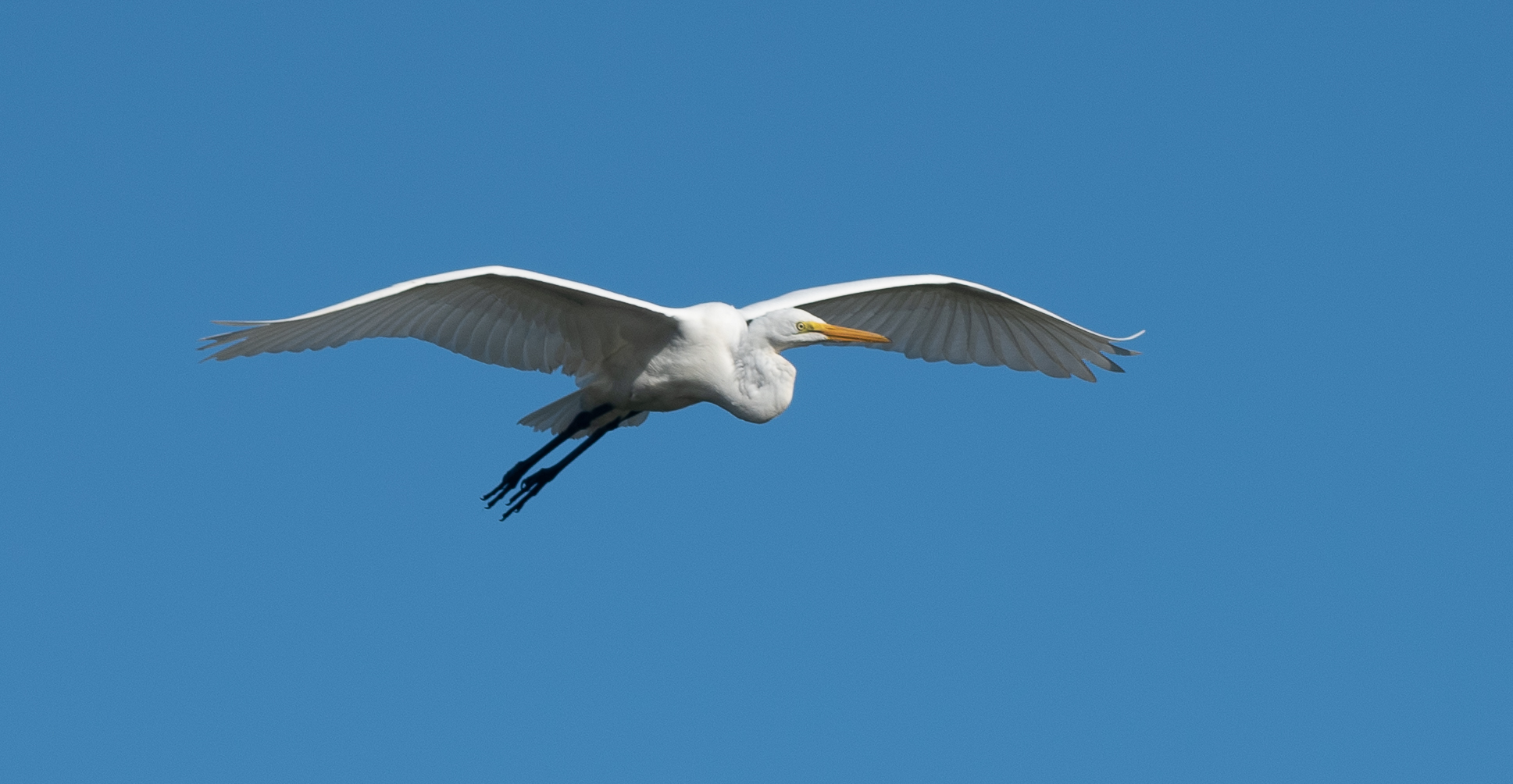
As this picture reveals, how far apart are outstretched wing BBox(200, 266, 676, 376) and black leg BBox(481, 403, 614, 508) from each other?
38 cm

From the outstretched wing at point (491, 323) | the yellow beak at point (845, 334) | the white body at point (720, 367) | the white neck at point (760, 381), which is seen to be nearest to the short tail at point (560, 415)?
the outstretched wing at point (491, 323)

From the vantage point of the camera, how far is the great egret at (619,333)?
30.3ft

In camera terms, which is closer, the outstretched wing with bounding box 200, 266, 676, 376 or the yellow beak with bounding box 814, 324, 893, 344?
the outstretched wing with bounding box 200, 266, 676, 376

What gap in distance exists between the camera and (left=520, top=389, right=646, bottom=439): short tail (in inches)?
425

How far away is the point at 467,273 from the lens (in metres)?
9.01

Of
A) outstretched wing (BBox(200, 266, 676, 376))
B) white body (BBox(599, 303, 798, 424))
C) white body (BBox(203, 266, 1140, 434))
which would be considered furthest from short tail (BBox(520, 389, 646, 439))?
white body (BBox(599, 303, 798, 424))

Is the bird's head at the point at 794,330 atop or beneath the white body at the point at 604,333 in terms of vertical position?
atop

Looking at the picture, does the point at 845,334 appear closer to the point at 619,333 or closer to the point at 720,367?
the point at 720,367

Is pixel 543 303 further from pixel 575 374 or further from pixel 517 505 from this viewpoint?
pixel 517 505

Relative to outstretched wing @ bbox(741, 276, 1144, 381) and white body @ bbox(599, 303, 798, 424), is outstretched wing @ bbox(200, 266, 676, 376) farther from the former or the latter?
outstretched wing @ bbox(741, 276, 1144, 381)

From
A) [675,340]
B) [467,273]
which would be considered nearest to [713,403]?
[675,340]

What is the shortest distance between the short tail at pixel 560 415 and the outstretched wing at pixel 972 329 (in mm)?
1803

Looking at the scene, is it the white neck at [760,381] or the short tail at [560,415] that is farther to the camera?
the short tail at [560,415]

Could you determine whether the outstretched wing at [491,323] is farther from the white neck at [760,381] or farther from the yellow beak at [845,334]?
the yellow beak at [845,334]
